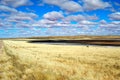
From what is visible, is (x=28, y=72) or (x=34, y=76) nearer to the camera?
(x=34, y=76)

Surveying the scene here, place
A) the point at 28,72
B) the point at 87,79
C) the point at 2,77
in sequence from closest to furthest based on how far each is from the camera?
the point at 87,79 < the point at 2,77 < the point at 28,72

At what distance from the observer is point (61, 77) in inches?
509

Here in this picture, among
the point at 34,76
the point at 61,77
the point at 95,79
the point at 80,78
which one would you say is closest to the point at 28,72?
the point at 34,76

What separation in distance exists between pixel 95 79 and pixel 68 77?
178 centimetres

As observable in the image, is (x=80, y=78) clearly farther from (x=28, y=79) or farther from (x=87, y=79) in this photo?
(x=28, y=79)

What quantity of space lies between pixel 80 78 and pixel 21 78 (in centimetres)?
384

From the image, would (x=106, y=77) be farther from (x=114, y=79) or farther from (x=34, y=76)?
(x=34, y=76)

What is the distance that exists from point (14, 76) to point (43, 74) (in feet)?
6.55

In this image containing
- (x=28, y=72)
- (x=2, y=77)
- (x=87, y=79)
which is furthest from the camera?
(x=28, y=72)

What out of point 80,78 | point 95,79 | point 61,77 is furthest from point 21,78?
point 95,79

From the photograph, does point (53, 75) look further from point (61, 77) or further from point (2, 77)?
point (2, 77)

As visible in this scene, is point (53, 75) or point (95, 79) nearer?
point (95, 79)

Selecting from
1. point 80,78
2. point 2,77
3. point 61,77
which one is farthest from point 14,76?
point 80,78

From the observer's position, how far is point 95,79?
1258 centimetres
